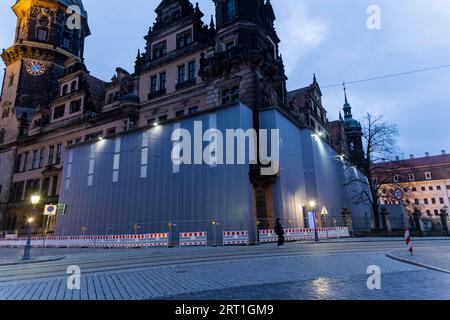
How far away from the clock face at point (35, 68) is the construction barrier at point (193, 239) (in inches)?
1669

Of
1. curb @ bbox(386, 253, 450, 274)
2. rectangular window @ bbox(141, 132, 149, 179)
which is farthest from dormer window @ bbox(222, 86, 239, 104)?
curb @ bbox(386, 253, 450, 274)

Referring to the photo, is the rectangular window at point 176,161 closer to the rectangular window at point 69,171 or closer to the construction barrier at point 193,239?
the construction barrier at point 193,239

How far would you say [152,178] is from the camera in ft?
77.6

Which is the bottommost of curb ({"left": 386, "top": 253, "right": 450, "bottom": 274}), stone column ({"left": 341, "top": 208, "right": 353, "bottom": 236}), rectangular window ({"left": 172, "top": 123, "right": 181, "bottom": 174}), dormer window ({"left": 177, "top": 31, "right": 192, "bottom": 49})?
curb ({"left": 386, "top": 253, "right": 450, "bottom": 274})

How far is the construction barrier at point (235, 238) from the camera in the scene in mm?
19016

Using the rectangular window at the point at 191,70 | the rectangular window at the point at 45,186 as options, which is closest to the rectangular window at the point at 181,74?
the rectangular window at the point at 191,70

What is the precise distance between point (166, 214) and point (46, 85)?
127ft

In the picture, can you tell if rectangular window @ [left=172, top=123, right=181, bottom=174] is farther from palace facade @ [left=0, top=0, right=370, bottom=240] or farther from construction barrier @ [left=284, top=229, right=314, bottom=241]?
construction barrier @ [left=284, top=229, right=314, bottom=241]

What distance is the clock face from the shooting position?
154 ft

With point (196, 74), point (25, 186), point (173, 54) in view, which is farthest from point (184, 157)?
point (25, 186)

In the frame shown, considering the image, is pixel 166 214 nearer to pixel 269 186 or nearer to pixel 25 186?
pixel 269 186

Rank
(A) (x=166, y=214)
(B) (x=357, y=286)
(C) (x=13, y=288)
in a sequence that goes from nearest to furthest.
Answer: (B) (x=357, y=286) → (C) (x=13, y=288) → (A) (x=166, y=214)

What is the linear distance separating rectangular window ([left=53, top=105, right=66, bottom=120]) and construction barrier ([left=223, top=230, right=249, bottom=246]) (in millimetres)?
31158

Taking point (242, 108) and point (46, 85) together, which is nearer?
point (242, 108)
